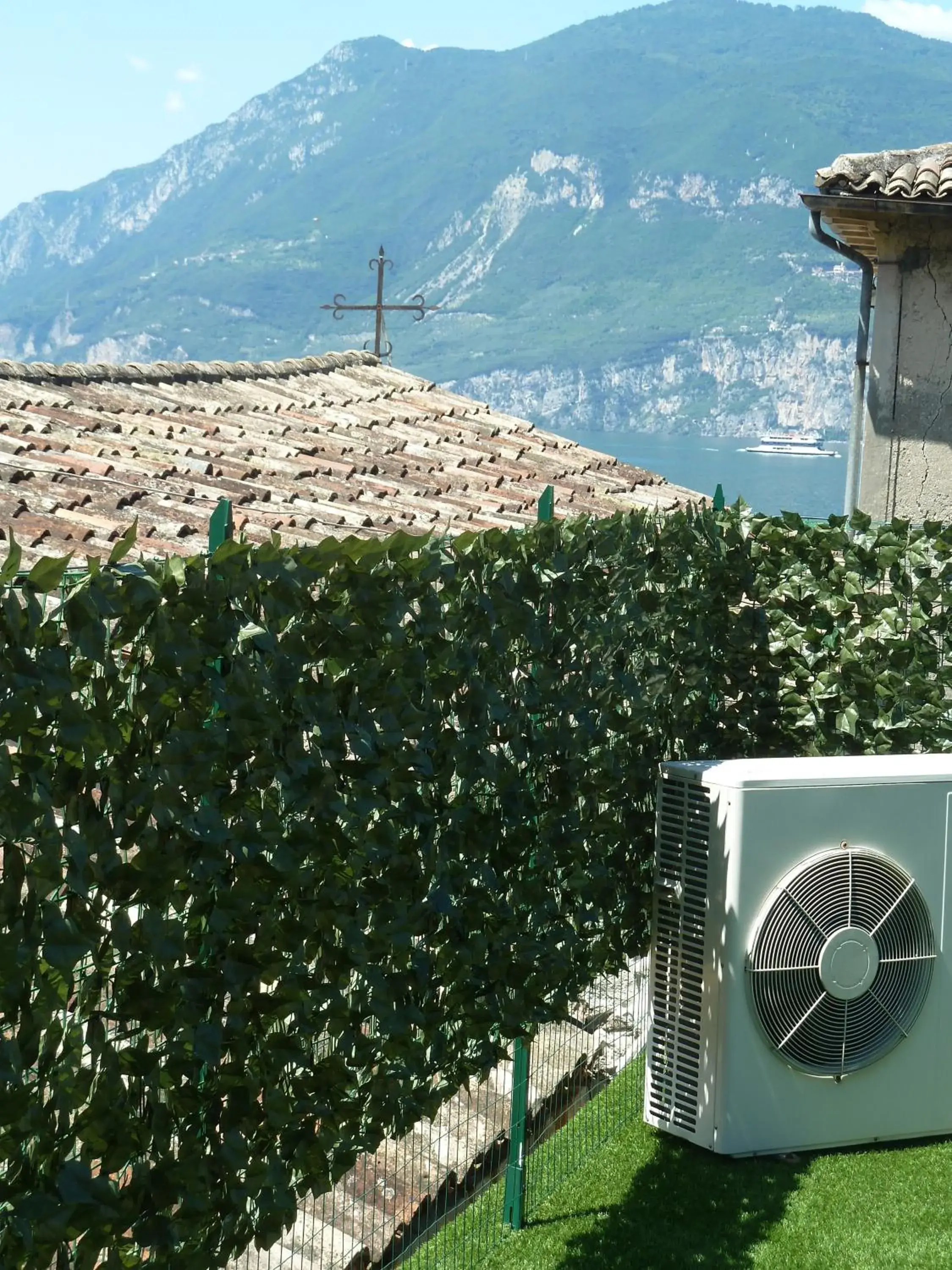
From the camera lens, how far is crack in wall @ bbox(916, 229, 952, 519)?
9109 mm

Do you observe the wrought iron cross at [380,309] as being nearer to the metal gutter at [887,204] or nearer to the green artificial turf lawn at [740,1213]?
the metal gutter at [887,204]

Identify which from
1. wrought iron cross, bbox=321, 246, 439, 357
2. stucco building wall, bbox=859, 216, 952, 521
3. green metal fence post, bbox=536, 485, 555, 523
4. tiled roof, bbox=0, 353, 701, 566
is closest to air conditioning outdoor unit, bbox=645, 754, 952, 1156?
green metal fence post, bbox=536, 485, 555, 523

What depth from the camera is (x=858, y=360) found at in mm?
9867

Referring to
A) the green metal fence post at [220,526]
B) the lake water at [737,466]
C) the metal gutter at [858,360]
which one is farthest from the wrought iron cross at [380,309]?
the lake water at [737,466]

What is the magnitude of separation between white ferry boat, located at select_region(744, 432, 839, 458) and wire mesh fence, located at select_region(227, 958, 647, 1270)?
16254cm

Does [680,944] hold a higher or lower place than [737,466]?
lower

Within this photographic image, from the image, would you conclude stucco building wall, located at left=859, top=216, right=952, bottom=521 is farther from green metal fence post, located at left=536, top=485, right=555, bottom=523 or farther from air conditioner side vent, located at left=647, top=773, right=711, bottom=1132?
green metal fence post, located at left=536, top=485, right=555, bottom=523

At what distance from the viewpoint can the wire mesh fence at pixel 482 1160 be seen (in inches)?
158

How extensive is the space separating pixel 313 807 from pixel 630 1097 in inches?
120

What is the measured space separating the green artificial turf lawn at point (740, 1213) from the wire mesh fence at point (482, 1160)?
0.12m

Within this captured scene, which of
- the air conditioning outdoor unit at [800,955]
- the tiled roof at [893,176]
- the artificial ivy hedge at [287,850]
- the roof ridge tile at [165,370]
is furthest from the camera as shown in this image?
the roof ridge tile at [165,370]

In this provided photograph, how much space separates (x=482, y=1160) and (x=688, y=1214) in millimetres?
706

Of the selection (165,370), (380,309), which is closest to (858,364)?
(165,370)

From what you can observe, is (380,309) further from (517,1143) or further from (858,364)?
(517,1143)
